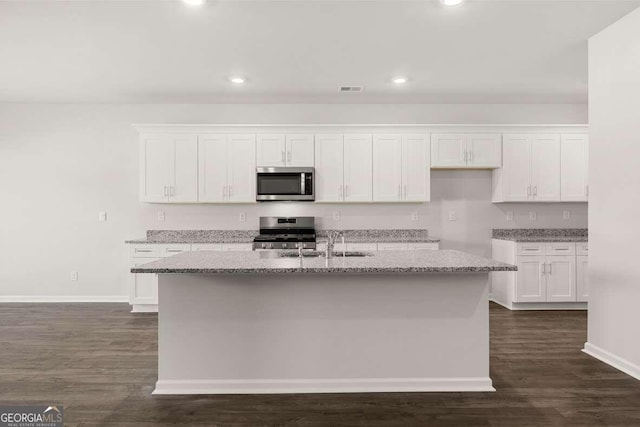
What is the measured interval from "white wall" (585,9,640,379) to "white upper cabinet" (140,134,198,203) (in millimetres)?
4473

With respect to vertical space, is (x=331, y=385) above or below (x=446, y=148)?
below

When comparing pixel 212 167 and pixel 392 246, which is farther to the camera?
pixel 212 167

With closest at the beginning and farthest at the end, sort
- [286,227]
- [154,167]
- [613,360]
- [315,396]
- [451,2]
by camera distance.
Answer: [315,396]
[451,2]
[613,360]
[154,167]
[286,227]

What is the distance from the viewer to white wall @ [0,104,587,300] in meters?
5.71

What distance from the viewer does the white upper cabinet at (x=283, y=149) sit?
5.40 meters

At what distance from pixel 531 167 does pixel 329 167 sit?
2.73 metres

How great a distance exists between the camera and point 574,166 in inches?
215

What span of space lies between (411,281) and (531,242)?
3.05 meters

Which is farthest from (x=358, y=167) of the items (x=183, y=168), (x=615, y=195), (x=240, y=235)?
(x=615, y=195)

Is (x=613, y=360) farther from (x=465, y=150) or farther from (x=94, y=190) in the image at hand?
(x=94, y=190)

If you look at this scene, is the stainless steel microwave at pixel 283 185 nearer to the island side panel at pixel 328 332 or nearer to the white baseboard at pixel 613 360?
the island side panel at pixel 328 332

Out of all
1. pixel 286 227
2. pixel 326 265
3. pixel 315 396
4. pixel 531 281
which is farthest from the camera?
pixel 286 227

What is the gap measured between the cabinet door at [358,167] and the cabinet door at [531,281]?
2125mm

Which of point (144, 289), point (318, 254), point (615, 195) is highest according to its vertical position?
point (615, 195)
